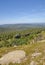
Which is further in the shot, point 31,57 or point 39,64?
point 31,57

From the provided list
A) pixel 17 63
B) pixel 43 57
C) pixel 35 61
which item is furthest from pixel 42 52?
pixel 17 63

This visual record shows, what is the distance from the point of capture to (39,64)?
15.9 meters

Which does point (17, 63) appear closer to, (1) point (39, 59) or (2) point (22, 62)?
(2) point (22, 62)

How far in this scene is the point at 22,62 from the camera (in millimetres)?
17203

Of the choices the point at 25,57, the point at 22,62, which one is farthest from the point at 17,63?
the point at 25,57

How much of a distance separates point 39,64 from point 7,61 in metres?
4.17

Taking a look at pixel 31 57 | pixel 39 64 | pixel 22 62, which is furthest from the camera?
pixel 31 57

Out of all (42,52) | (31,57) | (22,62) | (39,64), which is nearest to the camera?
(39,64)

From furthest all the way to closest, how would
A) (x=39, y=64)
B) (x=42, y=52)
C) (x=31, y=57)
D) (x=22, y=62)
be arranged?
1. (x=42, y=52)
2. (x=31, y=57)
3. (x=22, y=62)
4. (x=39, y=64)

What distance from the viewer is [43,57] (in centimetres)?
1784

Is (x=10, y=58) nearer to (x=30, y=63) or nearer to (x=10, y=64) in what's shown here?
(x=10, y=64)

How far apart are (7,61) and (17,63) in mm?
1475

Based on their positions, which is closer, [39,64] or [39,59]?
[39,64]

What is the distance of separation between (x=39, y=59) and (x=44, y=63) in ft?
4.17
